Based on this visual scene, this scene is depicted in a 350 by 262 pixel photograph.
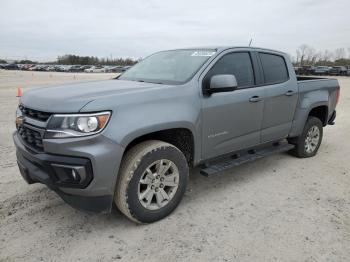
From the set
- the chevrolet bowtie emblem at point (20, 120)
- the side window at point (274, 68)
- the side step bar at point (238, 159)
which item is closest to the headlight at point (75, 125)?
the chevrolet bowtie emblem at point (20, 120)

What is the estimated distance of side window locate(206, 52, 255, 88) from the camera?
3953 mm

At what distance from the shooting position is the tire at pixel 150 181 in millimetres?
3061

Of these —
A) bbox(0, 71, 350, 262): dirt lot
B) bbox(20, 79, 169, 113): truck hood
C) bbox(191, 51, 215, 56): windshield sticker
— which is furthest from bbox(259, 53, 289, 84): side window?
bbox(20, 79, 169, 113): truck hood

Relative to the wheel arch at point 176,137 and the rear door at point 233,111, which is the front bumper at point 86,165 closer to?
the wheel arch at point 176,137

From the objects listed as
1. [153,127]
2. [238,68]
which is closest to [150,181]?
[153,127]

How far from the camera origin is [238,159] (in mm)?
4293

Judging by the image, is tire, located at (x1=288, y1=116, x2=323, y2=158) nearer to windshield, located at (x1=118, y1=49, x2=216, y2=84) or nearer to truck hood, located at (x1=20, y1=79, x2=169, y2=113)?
windshield, located at (x1=118, y1=49, x2=216, y2=84)

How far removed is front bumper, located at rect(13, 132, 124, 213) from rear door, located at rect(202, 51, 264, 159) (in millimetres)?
1229

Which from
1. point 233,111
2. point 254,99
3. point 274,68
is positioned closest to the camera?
point 233,111

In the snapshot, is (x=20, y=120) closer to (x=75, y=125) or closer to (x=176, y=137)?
(x=75, y=125)

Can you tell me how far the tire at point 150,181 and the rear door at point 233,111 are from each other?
0.53 metres

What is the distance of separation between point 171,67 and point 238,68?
34.3 inches

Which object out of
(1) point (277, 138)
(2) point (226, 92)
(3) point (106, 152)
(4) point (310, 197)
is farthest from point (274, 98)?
(3) point (106, 152)

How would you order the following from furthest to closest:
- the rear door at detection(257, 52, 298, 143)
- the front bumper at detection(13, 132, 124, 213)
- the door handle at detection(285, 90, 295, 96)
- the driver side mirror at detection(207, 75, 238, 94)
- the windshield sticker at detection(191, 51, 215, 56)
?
the door handle at detection(285, 90, 295, 96) < the rear door at detection(257, 52, 298, 143) < the windshield sticker at detection(191, 51, 215, 56) < the driver side mirror at detection(207, 75, 238, 94) < the front bumper at detection(13, 132, 124, 213)
